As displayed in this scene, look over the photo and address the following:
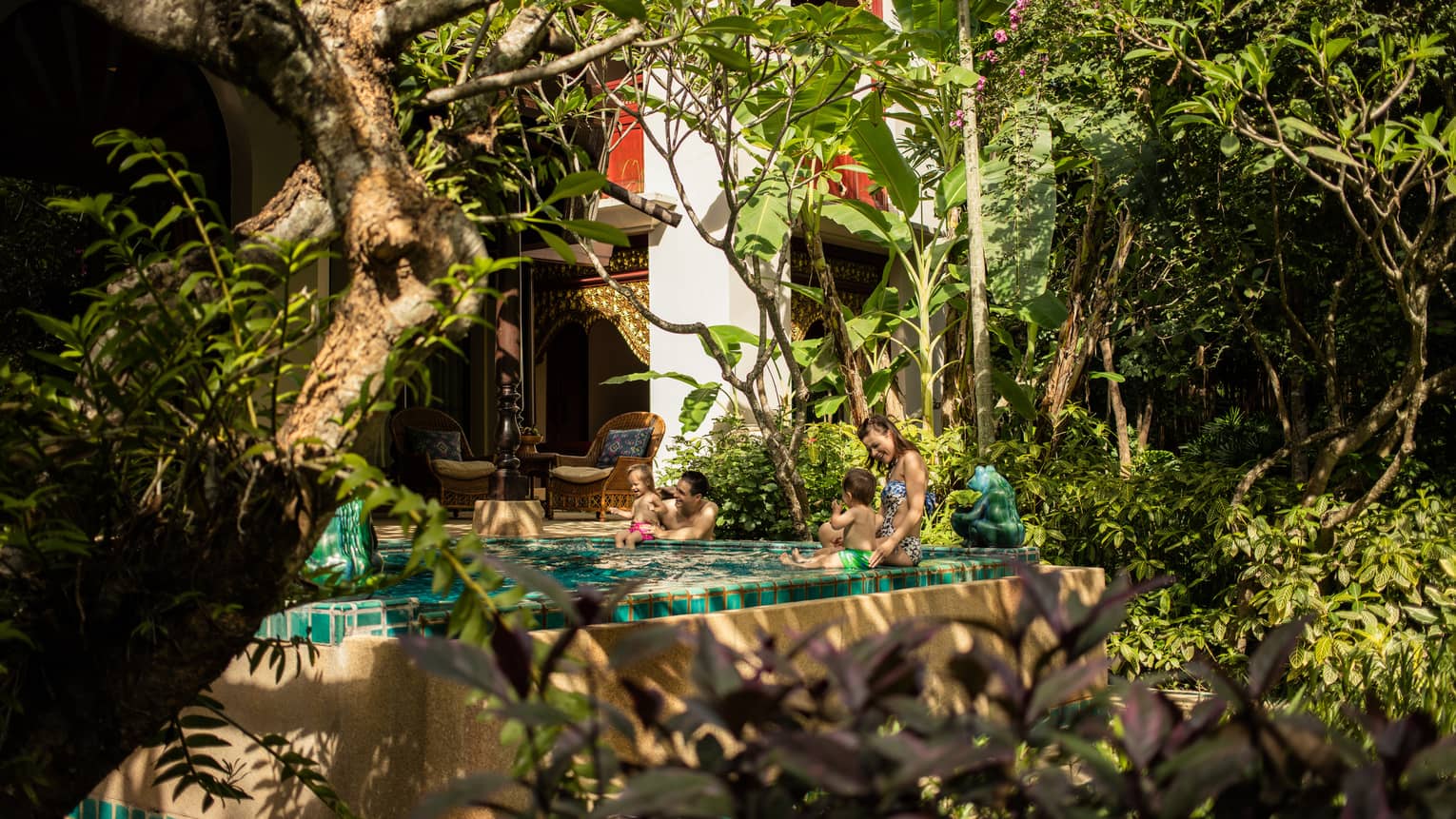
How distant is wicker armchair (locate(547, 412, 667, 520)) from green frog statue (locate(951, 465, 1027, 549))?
19.5 ft

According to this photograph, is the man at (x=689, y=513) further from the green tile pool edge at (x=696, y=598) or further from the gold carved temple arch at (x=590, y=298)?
the gold carved temple arch at (x=590, y=298)

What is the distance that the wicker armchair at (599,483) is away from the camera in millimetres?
12820

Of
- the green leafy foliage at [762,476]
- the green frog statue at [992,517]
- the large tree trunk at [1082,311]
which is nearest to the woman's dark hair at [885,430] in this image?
the green frog statue at [992,517]

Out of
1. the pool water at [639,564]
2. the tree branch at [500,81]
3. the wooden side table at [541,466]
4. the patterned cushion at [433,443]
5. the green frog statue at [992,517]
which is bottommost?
the pool water at [639,564]

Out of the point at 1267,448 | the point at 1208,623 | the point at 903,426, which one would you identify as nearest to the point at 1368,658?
the point at 1208,623

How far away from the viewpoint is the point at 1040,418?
9.49m

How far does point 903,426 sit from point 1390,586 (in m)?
4.38

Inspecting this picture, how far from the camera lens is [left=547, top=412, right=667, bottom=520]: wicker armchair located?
42.1 feet

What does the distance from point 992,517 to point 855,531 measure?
4.13 feet

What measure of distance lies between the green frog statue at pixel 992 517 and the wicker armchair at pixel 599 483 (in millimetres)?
5945

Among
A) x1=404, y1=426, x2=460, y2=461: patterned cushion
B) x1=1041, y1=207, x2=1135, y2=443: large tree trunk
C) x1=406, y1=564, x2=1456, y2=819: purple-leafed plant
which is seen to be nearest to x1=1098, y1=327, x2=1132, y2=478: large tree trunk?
x1=1041, y1=207, x2=1135, y2=443: large tree trunk

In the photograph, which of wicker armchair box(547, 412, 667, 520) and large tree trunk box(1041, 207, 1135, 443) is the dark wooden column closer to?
wicker armchair box(547, 412, 667, 520)

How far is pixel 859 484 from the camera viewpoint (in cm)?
584

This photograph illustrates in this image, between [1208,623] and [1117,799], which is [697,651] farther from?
[1208,623]
